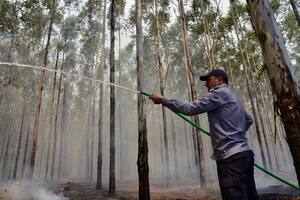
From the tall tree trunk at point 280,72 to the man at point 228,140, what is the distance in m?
0.50

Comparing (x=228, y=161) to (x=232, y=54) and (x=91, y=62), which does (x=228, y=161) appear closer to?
(x=232, y=54)

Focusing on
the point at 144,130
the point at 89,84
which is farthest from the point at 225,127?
the point at 89,84

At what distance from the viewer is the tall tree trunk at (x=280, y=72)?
2301mm

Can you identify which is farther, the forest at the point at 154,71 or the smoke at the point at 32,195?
the smoke at the point at 32,195

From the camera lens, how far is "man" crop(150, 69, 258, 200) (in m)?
1.93

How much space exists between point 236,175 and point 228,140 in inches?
12.7

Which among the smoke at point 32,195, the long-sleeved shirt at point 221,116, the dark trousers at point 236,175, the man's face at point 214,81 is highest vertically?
the man's face at point 214,81

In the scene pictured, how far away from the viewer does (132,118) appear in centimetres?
3966

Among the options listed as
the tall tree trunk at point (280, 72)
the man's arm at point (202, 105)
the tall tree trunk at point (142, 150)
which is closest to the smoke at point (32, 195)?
the tall tree trunk at point (142, 150)

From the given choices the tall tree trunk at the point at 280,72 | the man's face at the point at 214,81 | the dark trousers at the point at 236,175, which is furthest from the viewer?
the man's face at the point at 214,81

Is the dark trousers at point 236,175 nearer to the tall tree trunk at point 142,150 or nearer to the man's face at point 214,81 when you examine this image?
the man's face at point 214,81

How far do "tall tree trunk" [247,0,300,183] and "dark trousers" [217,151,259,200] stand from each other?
23.1 inches

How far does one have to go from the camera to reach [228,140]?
2.10 meters

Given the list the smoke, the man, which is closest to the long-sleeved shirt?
the man
